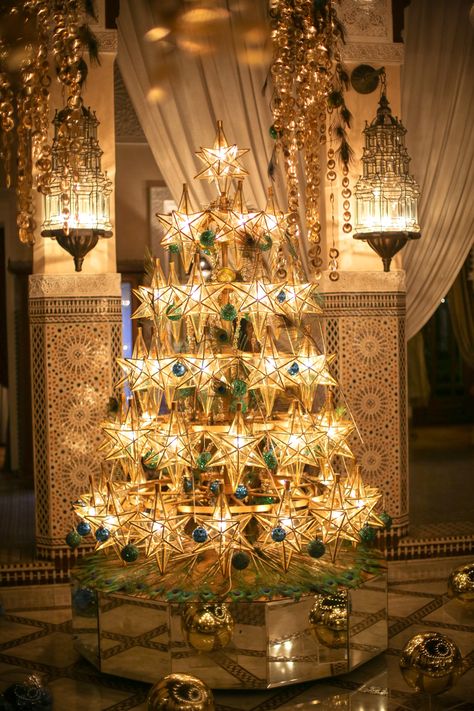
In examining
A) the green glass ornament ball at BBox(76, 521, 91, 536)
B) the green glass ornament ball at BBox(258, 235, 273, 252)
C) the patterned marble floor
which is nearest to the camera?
the patterned marble floor

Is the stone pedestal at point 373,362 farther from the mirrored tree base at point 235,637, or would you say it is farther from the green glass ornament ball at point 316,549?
the green glass ornament ball at point 316,549

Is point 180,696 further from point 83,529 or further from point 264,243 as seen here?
point 264,243

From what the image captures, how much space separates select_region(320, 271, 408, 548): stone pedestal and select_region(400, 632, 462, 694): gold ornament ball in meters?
1.67

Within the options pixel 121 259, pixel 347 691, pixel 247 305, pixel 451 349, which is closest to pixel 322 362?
pixel 247 305

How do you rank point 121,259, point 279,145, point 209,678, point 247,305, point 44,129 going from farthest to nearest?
point 121,259 < point 279,145 < point 44,129 < point 247,305 < point 209,678

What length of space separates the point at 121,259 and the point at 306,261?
2.37 metres

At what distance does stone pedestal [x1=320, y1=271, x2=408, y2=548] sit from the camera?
4.81m

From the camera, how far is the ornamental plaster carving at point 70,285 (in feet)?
15.0

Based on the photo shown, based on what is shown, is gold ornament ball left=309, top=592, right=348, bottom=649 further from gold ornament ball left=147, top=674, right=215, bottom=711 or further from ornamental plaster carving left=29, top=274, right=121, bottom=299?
ornamental plaster carving left=29, top=274, right=121, bottom=299

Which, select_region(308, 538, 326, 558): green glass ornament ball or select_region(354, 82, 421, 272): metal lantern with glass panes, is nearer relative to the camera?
select_region(308, 538, 326, 558): green glass ornament ball

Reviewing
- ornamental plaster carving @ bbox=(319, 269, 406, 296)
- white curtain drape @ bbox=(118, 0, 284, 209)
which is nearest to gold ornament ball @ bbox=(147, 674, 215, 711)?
ornamental plaster carving @ bbox=(319, 269, 406, 296)

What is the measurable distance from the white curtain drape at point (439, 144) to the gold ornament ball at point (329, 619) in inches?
78.0

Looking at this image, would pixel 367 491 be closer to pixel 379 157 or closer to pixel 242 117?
pixel 379 157

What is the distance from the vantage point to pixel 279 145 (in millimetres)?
4508
